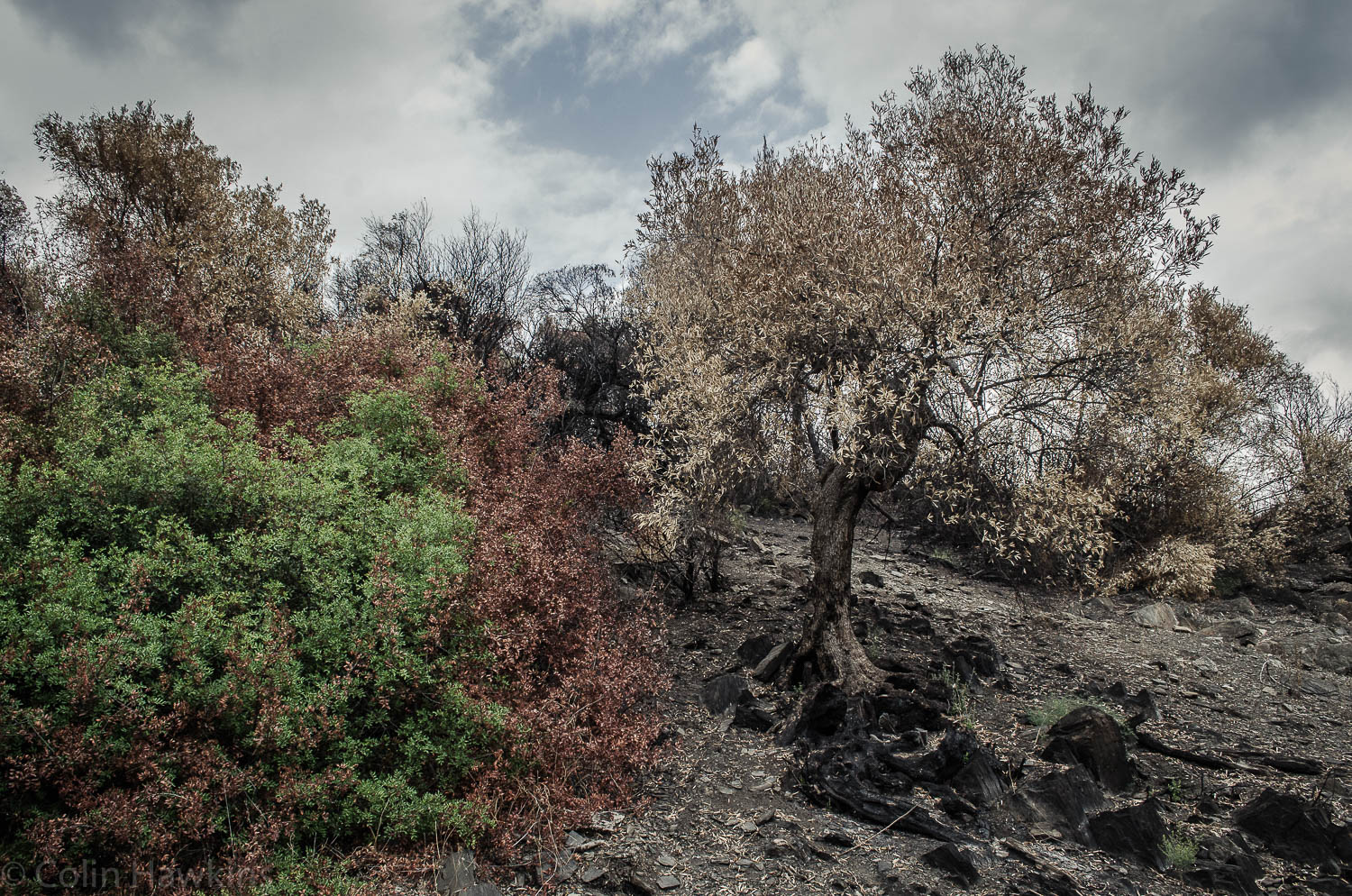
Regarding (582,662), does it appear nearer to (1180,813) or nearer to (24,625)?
(24,625)

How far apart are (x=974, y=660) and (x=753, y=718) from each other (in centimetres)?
404

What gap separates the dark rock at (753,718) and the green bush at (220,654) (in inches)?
147

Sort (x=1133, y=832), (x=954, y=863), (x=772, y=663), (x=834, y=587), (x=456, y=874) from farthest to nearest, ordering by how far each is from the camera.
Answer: (x=772, y=663)
(x=834, y=587)
(x=1133, y=832)
(x=954, y=863)
(x=456, y=874)

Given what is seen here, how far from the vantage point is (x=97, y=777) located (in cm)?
500

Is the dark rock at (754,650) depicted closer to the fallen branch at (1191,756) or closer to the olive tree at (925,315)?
the olive tree at (925,315)

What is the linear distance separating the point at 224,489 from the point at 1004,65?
1120cm

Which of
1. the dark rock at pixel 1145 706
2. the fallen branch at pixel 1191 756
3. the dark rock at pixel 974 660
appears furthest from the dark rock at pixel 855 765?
the dark rock at pixel 1145 706

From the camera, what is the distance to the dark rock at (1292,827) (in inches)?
251

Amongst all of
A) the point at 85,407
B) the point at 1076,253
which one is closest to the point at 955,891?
the point at 1076,253

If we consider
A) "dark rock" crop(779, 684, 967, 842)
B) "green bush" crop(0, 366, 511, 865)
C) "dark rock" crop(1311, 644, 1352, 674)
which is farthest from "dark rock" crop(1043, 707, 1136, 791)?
"dark rock" crop(1311, 644, 1352, 674)

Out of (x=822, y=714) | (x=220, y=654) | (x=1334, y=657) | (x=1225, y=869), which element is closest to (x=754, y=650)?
(x=822, y=714)

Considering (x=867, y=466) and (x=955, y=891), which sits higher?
(x=867, y=466)

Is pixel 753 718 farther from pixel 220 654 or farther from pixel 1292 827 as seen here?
pixel 220 654

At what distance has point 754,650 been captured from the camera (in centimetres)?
1140
